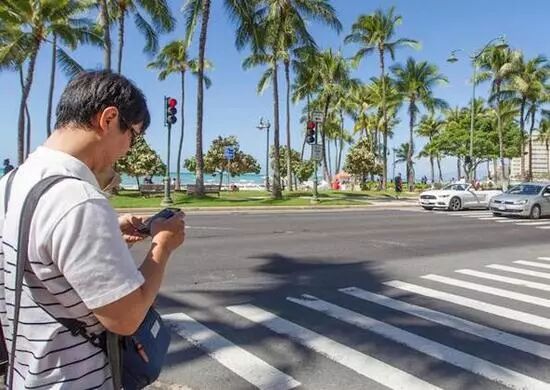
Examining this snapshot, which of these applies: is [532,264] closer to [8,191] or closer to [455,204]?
[8,191]

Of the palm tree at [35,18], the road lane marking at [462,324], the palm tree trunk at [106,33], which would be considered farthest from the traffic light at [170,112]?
the road lane marking at [462,324]

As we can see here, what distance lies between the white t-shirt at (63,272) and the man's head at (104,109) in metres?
0.12

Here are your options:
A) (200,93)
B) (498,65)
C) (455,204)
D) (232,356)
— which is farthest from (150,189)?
(498,65)

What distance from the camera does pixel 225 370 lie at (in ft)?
13.0

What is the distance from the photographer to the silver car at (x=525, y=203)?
64.4 feet

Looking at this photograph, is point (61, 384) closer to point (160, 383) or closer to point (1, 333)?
point (1, 333)

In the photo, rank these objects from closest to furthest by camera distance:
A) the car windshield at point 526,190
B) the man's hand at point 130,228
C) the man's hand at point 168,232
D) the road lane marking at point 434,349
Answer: the man's hand at point 168,232, the man's hand at point 130,228, the road lane marking at point 434,349, the car windshield at point 526,190

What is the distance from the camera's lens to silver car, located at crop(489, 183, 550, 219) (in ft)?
64.4

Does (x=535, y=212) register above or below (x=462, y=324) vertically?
above

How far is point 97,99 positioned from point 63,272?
0.53 m

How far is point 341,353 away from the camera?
4.36m

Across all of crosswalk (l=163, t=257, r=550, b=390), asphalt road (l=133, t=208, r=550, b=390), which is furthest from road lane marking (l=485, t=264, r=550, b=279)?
crosswalk (l=163, t=257, r=550, b=390)

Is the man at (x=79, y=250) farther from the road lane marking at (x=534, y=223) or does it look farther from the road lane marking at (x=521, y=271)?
the road lane marking at (x=534, y=223)

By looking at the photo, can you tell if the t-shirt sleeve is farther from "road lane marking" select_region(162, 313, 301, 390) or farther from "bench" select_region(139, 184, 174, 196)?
"bench" select_region(139, 184, 174, 196)
